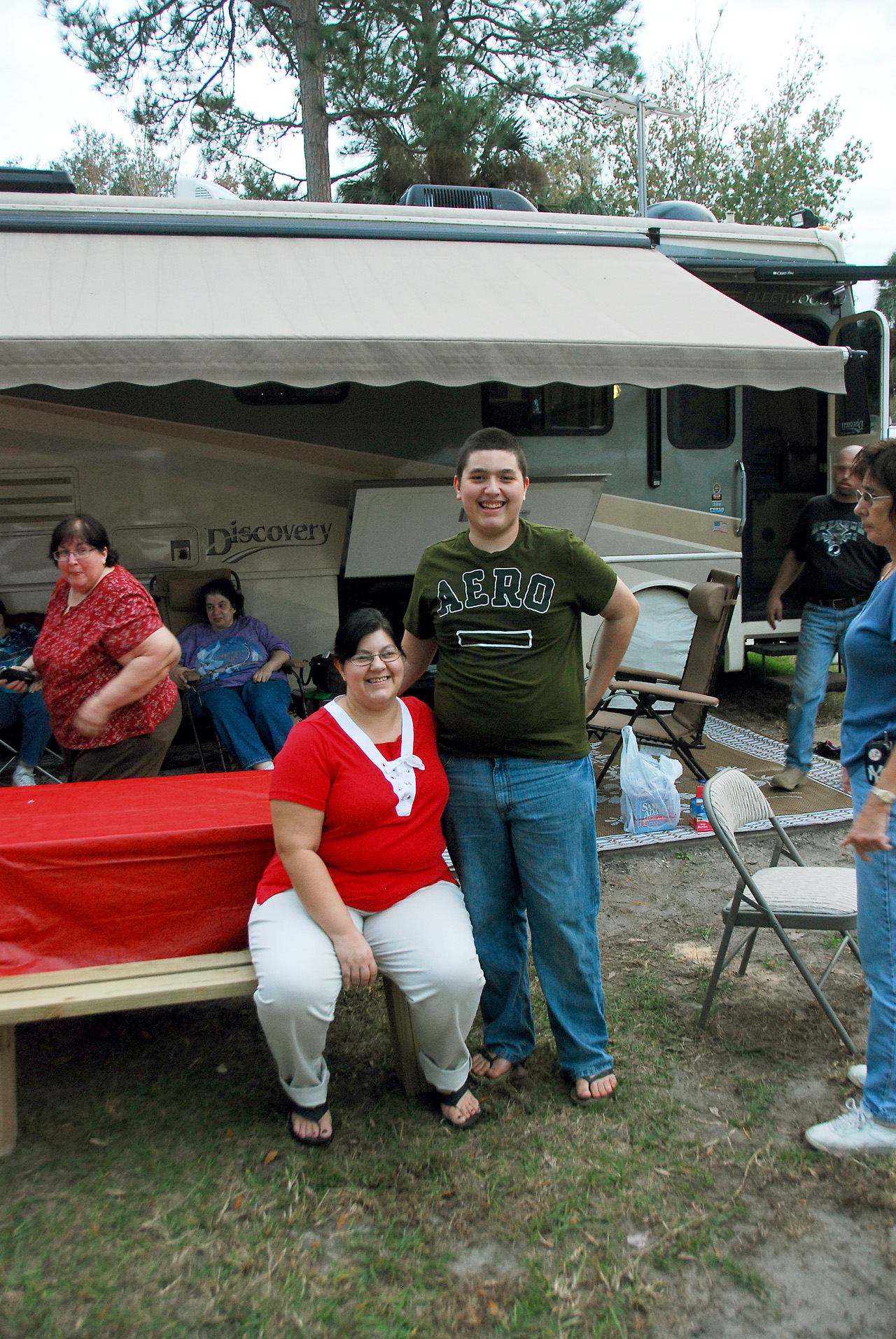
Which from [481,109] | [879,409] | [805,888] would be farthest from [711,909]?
[481,109]

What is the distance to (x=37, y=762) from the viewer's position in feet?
15.9

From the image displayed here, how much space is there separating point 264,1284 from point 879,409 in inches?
247

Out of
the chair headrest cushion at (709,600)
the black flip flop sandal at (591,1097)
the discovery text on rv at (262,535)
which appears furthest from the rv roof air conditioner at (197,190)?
the black flip flop sandal at (591,1097)

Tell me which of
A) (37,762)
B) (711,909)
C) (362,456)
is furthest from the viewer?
(362,456)

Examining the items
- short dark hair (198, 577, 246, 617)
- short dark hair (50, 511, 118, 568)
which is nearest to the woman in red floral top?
short dark hair (50, 511, 118, 568)

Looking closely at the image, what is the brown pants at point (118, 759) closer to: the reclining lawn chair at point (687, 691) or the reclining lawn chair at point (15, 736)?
the reclining lawn chair at point (15, 736)

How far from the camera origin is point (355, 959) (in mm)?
2277

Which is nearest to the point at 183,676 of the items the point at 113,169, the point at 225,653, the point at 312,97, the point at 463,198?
the point at 225,653

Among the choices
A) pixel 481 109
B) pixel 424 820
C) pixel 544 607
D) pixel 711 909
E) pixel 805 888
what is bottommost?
pixel 711 909

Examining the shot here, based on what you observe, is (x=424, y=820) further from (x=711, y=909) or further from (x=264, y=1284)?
(x=711, y=909)

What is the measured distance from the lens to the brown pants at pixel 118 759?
3258mm

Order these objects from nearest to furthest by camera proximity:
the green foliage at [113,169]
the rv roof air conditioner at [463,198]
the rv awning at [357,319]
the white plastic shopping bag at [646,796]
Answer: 1. the rv awning at [357,319]
2. the white plastic shopping bag at [646,796]
3. the rv roof air conditioner at [463,198]
4. the green foliage at [113,169]

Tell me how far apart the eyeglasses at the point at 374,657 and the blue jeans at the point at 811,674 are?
3116mm

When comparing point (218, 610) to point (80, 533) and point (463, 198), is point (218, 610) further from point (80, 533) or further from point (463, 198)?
point (463, 198)
